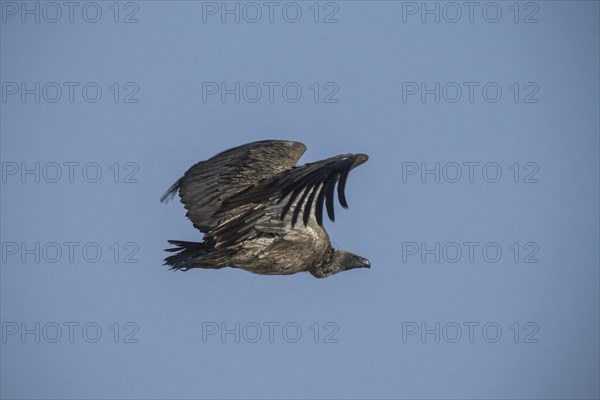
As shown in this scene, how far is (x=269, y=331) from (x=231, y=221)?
539 centimetres

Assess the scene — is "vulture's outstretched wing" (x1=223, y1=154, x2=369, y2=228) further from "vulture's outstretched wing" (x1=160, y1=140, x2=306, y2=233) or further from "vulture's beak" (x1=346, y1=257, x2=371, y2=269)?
"vulture's beak" (x1=346, y1=257, x2=371, y2=269)

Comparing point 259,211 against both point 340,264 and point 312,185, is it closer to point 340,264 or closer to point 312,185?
point 312,185

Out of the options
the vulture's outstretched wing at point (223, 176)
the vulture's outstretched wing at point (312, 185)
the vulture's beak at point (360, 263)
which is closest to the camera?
the vulture's outstretched wing at point (312, 185)

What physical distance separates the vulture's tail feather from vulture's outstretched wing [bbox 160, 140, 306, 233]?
1.02 ft

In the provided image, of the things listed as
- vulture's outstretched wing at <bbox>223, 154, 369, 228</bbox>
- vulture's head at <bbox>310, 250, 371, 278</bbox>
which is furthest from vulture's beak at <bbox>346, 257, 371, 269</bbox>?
vulture's outstretched wing at <bbox>223, 154, 369, 228</bbox>

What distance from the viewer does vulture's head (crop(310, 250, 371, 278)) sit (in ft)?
70.4

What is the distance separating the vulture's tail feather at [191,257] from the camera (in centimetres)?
1978

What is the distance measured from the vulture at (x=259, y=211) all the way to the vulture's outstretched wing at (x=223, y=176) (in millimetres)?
14

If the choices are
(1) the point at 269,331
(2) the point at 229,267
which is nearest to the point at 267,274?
(2) the point at 229,267

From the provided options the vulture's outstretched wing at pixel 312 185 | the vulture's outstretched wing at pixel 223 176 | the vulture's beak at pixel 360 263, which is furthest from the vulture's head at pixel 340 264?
the vulture's outstretched wing at pixel 312 185

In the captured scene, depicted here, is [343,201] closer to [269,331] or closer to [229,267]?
[229,267]

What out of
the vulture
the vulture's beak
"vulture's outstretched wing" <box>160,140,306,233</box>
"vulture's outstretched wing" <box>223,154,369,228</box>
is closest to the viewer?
"vulture's outstretched wing" <box>223,154,369,228</box>

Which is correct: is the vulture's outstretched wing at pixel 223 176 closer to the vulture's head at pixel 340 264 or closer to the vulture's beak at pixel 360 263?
the vulture's head at pixel 340 264

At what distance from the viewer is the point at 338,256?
21672 mm
